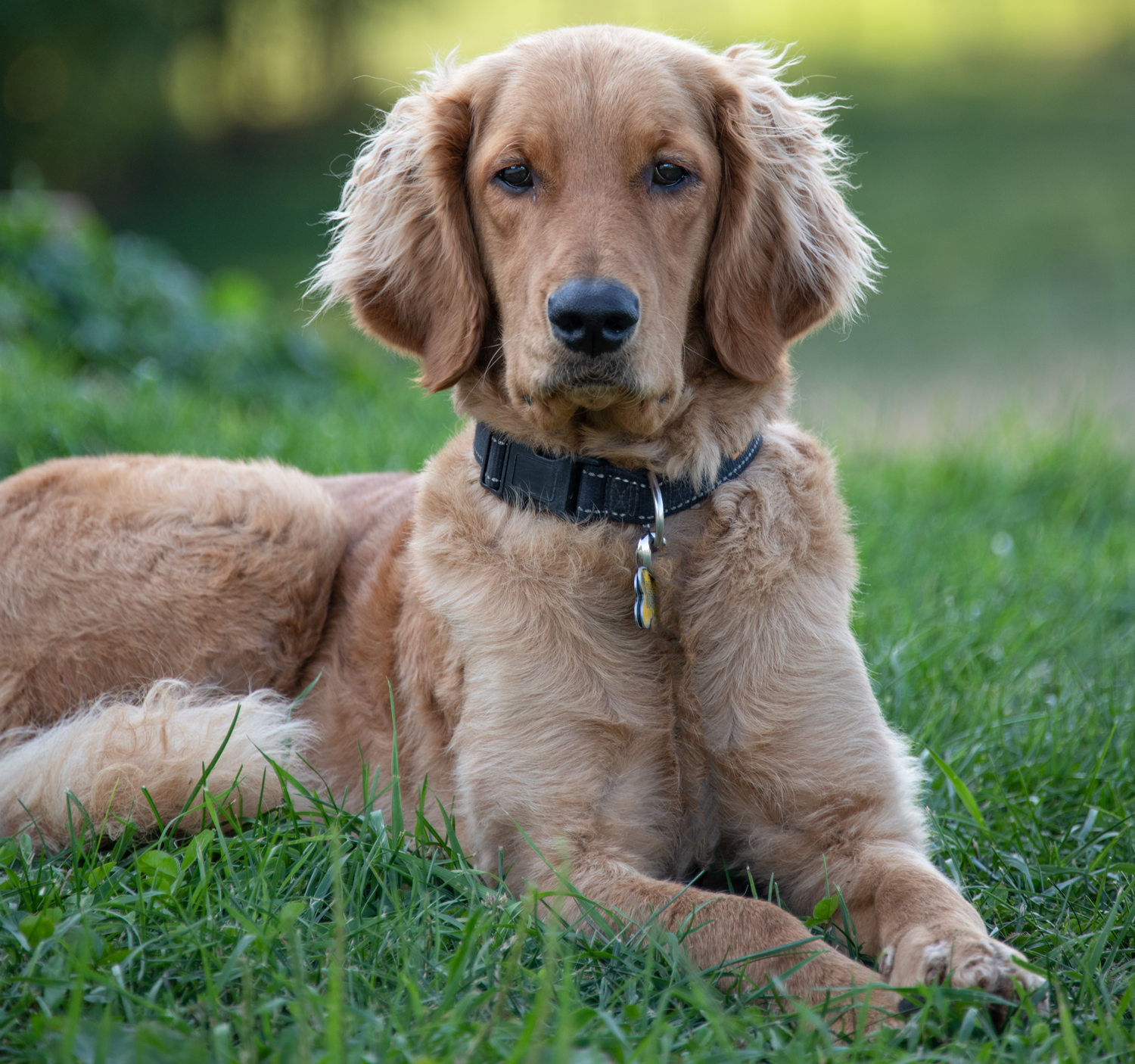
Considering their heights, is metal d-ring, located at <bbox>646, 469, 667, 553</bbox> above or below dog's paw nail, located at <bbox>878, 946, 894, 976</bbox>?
above

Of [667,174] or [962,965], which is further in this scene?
[667,174]

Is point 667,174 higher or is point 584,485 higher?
point 667,174

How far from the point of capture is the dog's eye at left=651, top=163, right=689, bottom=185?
2.80m

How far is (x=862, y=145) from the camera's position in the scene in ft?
75.7

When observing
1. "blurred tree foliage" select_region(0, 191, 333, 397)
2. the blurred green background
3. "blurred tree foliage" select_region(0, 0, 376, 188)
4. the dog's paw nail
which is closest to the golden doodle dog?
the dog's paw nail

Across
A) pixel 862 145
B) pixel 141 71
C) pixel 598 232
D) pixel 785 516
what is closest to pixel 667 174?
pixel 598 232

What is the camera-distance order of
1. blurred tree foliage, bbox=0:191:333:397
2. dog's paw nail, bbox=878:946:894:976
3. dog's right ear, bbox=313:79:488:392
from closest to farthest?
1. dog's paw nail, bbox=878:946:894:976
2. dog's right ear, bbox=313:79:488:392
3. blurred tree foliage, bbox=0:191:333:397

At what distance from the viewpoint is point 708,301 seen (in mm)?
2932

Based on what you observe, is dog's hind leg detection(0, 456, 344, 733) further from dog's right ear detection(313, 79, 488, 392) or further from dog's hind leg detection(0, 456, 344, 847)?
dog's right ear detection(313, 79, 488, 392)

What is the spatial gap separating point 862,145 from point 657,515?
73.2ft

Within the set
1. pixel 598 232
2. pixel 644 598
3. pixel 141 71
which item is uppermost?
pixel 141 71

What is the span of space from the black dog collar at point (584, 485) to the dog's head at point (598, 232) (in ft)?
0.24

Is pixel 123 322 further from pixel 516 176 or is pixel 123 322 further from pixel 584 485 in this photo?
pixel 584 485

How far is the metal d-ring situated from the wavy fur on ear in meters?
0.97
